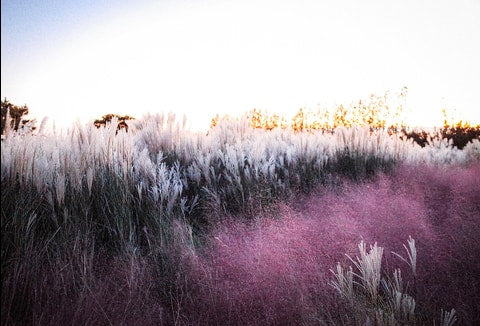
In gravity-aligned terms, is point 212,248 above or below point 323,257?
below

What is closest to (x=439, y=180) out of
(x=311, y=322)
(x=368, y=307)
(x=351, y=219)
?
(x=351, y=219)

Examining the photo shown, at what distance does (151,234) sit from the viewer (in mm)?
2393

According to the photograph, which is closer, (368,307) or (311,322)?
(311,322)

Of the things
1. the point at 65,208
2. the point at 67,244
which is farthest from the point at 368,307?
the point at 65,208

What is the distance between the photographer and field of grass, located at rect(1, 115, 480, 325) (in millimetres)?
1494

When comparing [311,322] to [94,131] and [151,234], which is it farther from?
[94,131]

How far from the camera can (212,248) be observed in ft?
7.79

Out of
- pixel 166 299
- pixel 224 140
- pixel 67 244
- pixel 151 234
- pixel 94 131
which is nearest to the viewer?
pixel 166 299

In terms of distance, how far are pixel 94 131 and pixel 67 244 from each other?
117 centimetres

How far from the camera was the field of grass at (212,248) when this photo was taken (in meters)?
1.49

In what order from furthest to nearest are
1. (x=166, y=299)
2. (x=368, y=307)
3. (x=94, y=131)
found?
(x=94, y=131), (x=166, y=299), (x=368, y=307)

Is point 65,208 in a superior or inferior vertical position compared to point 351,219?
superior

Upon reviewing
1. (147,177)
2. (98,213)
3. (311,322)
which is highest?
(147,177)

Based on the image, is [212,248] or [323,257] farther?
[212,248]
